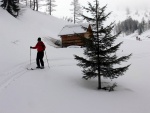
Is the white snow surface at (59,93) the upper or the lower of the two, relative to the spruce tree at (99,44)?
lower

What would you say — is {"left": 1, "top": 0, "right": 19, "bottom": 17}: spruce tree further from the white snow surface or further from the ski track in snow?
the ski track in snow

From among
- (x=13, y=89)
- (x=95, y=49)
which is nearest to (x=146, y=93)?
(x=95, y=49)

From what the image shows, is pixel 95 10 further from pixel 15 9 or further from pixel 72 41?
pixel 15 9

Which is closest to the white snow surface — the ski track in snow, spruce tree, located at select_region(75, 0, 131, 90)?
the ski track in snow

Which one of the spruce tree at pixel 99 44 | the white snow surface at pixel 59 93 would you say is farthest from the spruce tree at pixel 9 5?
the spruce tree at pixel 99 44

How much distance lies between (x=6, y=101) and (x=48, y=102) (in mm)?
1833

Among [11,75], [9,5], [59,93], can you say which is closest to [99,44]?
[59,93]

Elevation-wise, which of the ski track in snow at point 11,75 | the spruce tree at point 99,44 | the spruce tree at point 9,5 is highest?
the spruce tree at point 9,5

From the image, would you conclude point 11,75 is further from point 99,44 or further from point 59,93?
point 99,44

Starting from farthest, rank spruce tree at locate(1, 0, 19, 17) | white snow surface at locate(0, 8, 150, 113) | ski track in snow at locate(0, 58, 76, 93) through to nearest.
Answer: spruce tree at locate(1, 0, 19, 17) → ski track in snow at locate(0, 58, 76, 93) → white snow surface at locate(0, 8, 150, 113)

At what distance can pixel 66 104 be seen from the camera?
1066 cm

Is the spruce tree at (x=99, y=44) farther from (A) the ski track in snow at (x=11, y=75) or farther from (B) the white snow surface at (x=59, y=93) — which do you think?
(A) the ski track in snow at (x=11, y=75)

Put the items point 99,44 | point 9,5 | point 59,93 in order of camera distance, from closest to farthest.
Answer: point 59,93 < point 99,44 < point 9,5

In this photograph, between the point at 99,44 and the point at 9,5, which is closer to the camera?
the point at 99,44
